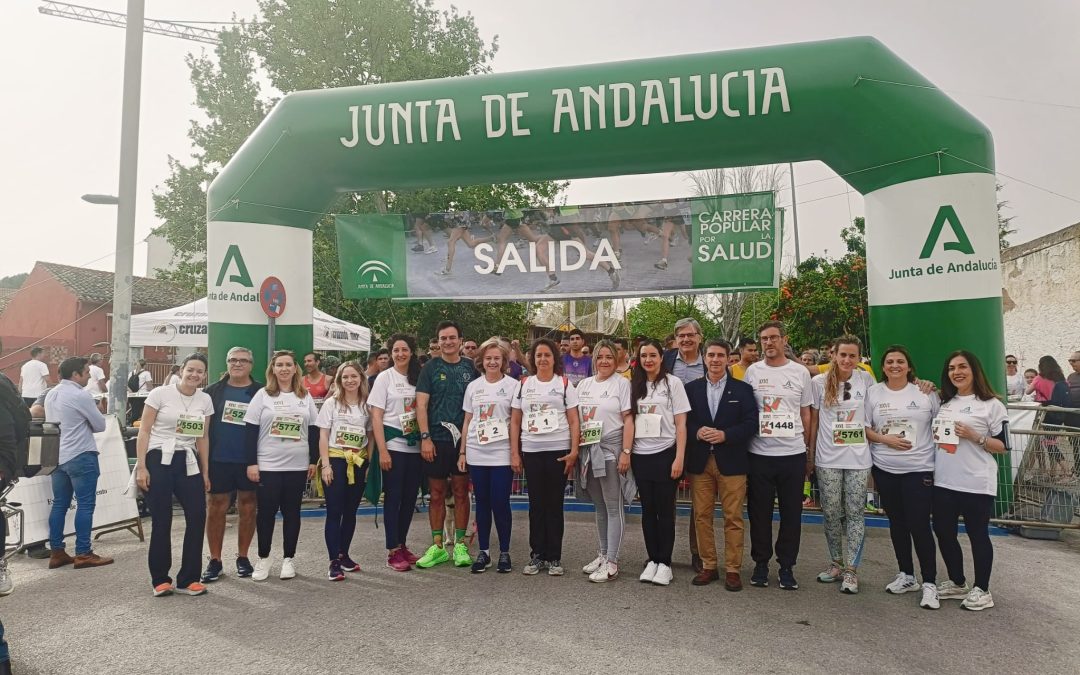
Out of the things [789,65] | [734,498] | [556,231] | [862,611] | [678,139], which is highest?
[789,65]

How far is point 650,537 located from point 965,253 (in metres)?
3.65

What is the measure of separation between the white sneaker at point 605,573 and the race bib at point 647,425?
0.97 meters

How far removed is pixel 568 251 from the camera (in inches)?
310

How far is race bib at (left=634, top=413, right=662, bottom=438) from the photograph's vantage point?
4922 mm

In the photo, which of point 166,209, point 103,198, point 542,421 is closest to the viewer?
point 542,421

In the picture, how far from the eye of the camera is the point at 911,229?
609cm

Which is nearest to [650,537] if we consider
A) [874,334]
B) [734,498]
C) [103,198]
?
[734,498]

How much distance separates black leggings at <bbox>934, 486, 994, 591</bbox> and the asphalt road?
26 centimetres

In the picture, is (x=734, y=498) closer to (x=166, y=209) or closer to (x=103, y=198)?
(x=103, y=198)

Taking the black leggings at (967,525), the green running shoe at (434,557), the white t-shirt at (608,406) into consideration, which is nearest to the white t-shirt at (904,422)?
the black leggings at (967,525)

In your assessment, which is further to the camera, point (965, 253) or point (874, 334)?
point (874, 334)

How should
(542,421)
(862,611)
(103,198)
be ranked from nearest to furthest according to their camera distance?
(862,611) < (542,421) < (103,198)

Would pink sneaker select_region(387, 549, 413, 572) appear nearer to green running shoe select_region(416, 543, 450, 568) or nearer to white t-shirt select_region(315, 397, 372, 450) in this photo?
green running shoe select_region(416, 543, 450, 568)

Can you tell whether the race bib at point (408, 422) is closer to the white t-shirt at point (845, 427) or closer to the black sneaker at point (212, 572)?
the black sneaker at point (212, 572)
